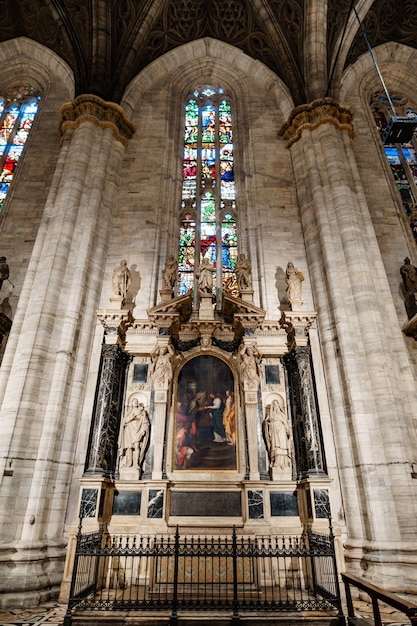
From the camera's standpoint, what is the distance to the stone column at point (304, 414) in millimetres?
8234

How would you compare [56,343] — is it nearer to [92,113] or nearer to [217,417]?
[217,417]

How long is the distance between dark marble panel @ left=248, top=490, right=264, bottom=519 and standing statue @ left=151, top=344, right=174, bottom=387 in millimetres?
2915

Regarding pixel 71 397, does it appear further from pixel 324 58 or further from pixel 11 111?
pixel 324 58

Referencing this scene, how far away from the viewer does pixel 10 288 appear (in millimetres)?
10828

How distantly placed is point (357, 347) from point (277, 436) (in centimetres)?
266

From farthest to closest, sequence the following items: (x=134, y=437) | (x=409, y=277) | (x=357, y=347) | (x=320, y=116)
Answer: (x=320, y=116) → (x=409, y=277) → (x=357, y=347) → (x=134, y=437)

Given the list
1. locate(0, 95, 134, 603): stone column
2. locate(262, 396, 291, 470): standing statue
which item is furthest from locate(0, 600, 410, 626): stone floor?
locate(262, 396, 291, 470): standing statue

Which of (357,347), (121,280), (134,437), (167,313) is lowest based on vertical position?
(134,437)

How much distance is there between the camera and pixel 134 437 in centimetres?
878

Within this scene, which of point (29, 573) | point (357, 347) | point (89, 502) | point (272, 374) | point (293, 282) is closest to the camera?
point (29, 573)

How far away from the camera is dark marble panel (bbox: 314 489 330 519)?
305 inches

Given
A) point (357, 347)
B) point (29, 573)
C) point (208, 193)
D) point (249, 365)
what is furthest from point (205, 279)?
point (29, 573)

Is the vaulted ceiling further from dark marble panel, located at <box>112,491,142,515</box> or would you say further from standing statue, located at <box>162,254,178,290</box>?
dark marble panel, located at <box>112,491,142,515</box>

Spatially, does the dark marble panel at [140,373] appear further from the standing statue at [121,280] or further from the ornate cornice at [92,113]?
the ornate cornice at [92,113]
